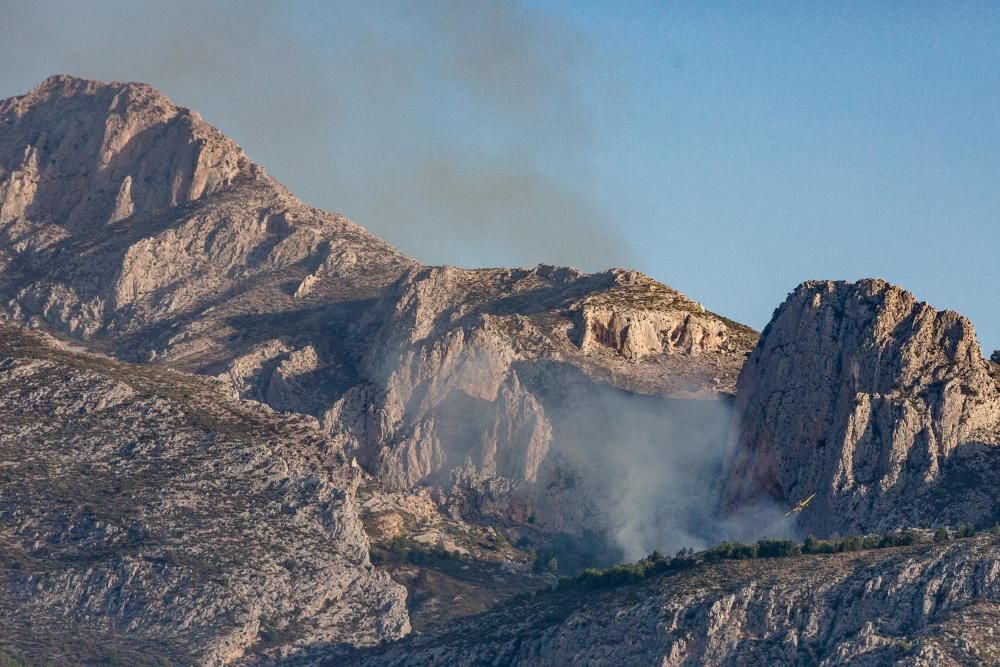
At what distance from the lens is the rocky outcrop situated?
17850 centimetres

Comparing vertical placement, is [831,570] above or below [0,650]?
above

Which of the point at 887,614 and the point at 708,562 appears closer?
the point at 887,614

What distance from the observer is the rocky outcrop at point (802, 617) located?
178 m

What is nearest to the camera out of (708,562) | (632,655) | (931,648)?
(931,648)

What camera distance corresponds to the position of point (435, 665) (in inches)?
7756

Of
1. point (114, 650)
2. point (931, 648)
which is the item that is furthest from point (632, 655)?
point (114, 650)

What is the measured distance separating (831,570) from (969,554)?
8.25m

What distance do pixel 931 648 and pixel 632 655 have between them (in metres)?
19.3

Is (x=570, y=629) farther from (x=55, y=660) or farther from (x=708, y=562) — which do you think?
(x=55, y=660)

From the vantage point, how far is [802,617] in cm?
18475

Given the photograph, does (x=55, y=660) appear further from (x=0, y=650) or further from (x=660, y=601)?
(x=660, y=601)

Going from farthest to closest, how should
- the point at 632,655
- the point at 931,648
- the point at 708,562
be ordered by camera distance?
the point at 708,562
the point at 632,655
the point at 931,648

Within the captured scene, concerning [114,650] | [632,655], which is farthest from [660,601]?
[114,650]

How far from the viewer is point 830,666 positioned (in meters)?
178
